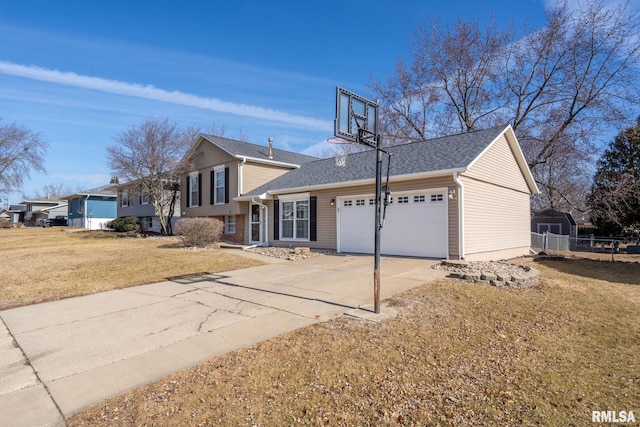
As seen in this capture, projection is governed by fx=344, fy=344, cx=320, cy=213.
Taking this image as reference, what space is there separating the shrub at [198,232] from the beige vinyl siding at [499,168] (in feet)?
36.6

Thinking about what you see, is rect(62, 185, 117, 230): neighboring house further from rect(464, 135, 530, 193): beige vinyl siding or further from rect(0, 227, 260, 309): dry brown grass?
rect(464, 135, 530, 193): beige vinyl siding

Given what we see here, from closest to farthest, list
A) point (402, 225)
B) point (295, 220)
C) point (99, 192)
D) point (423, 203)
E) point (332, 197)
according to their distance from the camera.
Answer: point (423, 203)
point (402, 225)
point (332, 197)
point (295, 220)
point (99, 192)

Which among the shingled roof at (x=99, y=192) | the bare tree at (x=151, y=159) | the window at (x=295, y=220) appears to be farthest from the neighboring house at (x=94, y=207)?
the window at (x=295, y=220)

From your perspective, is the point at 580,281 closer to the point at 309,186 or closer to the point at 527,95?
the point at 309,186

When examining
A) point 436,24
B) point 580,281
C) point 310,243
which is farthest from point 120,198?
point 580,281

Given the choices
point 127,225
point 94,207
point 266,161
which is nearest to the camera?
point 266,161

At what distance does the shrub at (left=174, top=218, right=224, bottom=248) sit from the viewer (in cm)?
1584

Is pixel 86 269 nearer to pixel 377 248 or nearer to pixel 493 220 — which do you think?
pixel 377 248

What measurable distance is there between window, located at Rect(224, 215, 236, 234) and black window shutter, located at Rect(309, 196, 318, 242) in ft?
21.4

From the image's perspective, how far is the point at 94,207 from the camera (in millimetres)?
37438

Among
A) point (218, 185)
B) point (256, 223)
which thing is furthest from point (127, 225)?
point (256, 223)

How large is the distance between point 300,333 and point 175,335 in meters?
1.77

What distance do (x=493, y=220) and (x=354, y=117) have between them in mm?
9604

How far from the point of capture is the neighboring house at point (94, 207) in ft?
121
